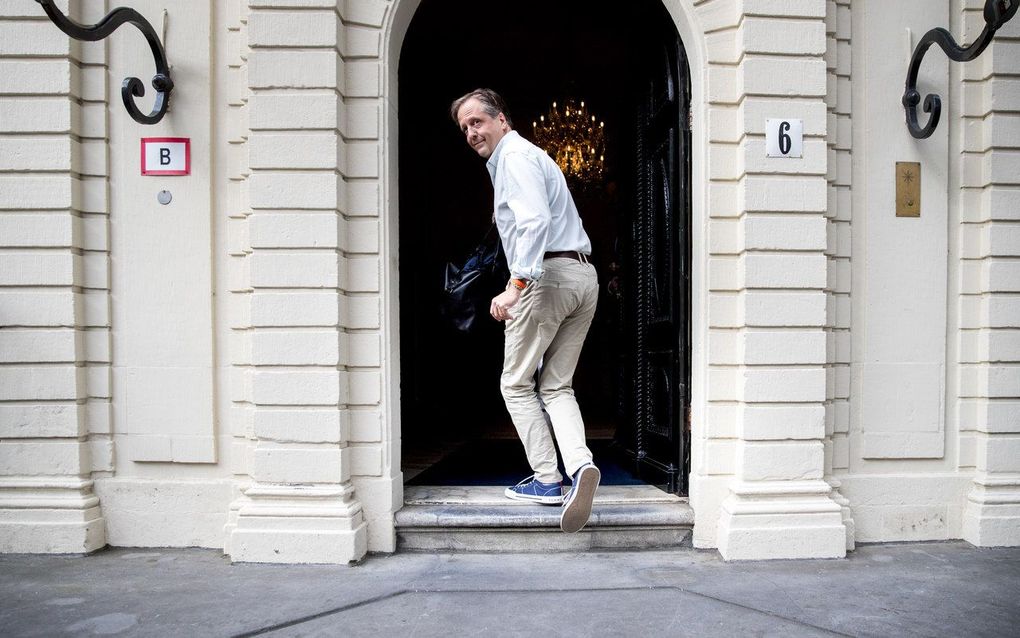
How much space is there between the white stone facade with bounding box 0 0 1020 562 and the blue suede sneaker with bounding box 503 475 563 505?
2.43 ft

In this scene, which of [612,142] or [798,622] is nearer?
[798,622]

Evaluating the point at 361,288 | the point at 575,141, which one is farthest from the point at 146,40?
the point at 575,141

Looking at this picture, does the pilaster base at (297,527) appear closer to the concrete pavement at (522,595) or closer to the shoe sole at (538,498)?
the concrete pavement at (522,595)

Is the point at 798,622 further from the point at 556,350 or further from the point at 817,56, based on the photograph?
the point at 817,56

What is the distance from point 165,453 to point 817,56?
4.58 meters

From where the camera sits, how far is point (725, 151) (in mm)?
4051

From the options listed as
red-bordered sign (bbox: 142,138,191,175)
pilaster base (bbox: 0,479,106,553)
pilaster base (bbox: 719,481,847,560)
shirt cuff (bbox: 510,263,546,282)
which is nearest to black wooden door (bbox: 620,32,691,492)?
pilaster base (bbox: 719,481,847,560)

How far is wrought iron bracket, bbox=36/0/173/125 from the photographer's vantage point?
3.54 metres

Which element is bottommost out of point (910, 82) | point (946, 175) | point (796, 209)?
point (796, 209)

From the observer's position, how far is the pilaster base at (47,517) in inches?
157

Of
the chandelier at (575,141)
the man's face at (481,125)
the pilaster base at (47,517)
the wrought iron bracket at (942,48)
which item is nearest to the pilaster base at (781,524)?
the wrought iron bracket at (942,48)

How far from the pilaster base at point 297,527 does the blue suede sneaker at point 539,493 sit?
3.21ft

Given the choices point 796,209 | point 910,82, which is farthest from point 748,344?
point 910,82

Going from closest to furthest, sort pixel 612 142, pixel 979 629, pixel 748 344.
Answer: pixel 979 629 < pixel 748 344 < pixel 612 142
